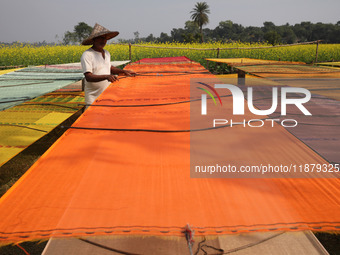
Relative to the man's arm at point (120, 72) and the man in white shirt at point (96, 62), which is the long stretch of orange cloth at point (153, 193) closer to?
the man in white shirt at point (96, 62)

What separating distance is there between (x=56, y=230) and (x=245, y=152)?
82 cm

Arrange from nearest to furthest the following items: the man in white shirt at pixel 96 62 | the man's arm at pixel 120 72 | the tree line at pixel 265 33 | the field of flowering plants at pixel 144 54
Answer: the man in white shirt at pixel 96 62
the man's arm at pixel 120 72
the field of flowering plants at pixel 144 54
the tree line at pixel 265 33

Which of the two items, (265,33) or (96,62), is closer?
(96,62)

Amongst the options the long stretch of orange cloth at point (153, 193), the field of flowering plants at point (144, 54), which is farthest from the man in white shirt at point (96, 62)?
the field of flowering plants at point (144, 54)

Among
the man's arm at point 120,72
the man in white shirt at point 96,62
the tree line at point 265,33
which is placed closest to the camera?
the man in white shirt at point 96,62

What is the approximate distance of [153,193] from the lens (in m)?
0.97

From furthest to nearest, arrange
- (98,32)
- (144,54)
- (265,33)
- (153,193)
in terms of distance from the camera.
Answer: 1. (265,33)
2. (144,54)
3. (98,32)
4. (153,193)

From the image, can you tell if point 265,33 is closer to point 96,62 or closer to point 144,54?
point 144,54

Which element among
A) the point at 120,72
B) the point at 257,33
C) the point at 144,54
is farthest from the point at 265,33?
the point at 120,72

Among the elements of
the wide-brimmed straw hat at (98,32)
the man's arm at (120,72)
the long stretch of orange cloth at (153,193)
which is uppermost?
the wide-brimmed straw hat at (98,32)

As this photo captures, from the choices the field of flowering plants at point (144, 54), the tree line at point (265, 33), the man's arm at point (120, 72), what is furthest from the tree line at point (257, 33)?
Result: the man's arm at point (120, 72)

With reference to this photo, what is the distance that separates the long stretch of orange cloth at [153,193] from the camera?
0.82m

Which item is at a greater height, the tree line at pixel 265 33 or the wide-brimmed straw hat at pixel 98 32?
the tree line at pixel 265 33

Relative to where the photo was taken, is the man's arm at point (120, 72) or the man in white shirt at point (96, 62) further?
the man's arm at point (120, 72)
